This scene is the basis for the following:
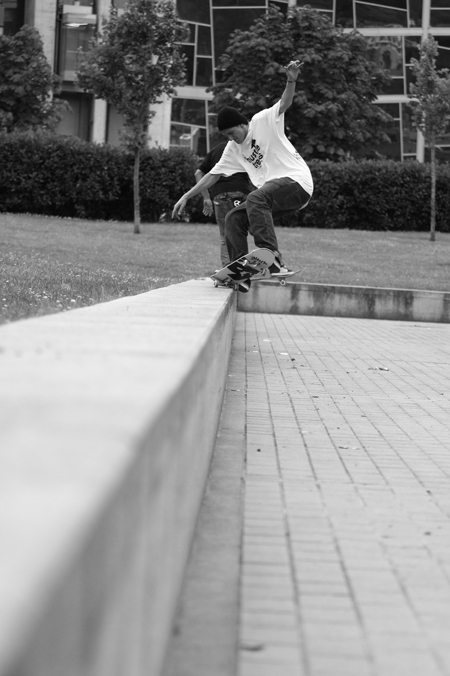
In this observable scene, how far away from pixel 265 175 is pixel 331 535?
5760 mm

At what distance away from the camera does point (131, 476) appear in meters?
1.50

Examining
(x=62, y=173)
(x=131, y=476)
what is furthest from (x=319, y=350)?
(x=62, y=173)

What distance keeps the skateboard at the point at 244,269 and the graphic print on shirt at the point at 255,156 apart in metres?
0.87

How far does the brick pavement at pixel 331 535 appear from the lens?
253 cm

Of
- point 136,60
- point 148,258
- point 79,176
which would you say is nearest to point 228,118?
point 148,258

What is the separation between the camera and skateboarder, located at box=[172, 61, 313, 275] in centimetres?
858

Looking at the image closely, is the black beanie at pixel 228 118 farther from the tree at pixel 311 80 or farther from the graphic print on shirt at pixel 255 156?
the tree at pixel 311 80

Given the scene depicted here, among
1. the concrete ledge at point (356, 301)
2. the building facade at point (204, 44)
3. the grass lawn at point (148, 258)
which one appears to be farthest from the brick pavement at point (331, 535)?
the building facade at point (204, 44)

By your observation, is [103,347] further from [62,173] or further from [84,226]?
[62,173]

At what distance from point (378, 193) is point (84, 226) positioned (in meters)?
10.4

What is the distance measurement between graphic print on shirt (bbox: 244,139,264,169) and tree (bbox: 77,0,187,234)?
59.6 feet

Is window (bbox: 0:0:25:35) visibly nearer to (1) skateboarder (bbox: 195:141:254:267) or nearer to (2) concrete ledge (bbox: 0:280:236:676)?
(1) skateboarder (bbox: 195:141:254:267)

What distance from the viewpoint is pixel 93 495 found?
1.21 m

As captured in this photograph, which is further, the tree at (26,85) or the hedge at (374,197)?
the tree at (26,85)
